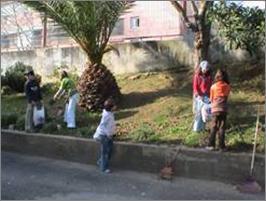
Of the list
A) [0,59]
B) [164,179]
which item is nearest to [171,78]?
[164,179]

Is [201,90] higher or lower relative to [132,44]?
lower

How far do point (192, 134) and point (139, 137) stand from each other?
1.04 meters

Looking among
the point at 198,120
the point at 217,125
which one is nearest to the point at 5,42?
the point at 198,120

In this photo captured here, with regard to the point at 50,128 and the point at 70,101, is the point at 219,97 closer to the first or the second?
the point at 70,101

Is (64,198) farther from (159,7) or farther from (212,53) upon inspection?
(159,7)

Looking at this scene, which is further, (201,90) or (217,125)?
(201,90)

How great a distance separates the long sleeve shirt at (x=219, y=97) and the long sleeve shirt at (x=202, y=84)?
2.90 feet

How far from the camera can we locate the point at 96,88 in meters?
14.6

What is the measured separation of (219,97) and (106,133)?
6.92 feet

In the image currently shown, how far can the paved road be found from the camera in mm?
9609

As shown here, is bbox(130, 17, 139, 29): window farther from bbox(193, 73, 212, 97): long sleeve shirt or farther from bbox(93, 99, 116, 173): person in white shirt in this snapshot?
bbox(93, 99, 116, 173): person in white shirt

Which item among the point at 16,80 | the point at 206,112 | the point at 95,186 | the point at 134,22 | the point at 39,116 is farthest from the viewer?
the point at 134,22

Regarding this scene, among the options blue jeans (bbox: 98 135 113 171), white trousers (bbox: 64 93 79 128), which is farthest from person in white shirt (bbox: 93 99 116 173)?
white trousers (bbox: 64 93 79 128)

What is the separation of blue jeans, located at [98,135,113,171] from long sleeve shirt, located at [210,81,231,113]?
1.96 m
